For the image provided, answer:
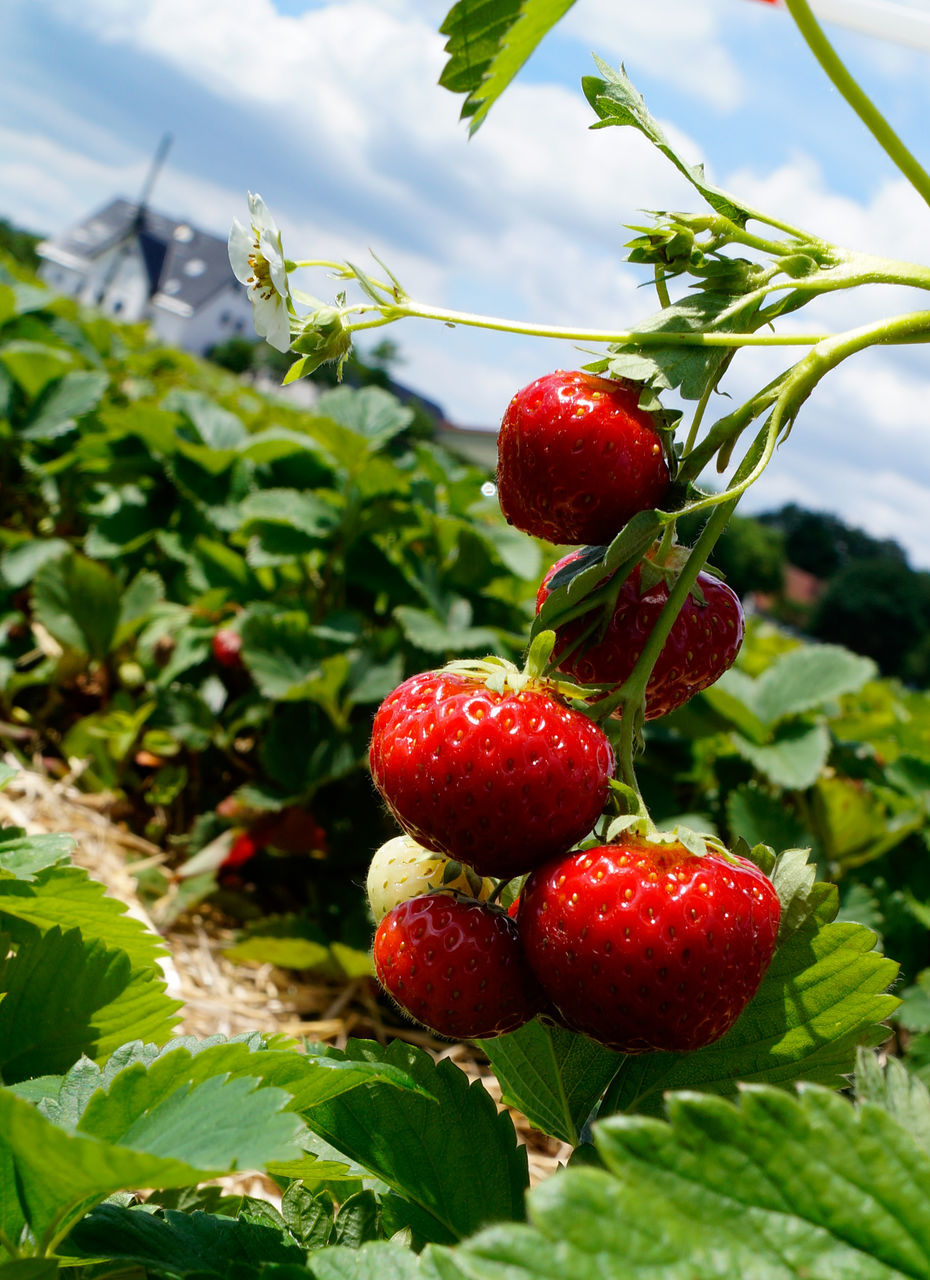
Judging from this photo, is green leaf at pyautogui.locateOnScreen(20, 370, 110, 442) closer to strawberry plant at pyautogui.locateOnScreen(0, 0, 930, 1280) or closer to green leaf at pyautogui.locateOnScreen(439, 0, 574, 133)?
strawberry plant at pyautogui.locateOnScreen(0, 0, 930, 1280)

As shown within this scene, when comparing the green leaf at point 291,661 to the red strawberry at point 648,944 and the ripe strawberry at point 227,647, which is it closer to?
the ripe strawberry at point 227,647

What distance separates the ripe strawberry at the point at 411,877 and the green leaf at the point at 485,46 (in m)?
0.38

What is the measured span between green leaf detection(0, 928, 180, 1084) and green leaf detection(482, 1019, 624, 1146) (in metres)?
0.20

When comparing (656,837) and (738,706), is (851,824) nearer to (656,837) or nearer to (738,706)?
(738,706)

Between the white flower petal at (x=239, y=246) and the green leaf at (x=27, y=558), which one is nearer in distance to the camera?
the white flower petal at (x=239, y=246)

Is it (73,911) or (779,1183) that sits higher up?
(779,1183)

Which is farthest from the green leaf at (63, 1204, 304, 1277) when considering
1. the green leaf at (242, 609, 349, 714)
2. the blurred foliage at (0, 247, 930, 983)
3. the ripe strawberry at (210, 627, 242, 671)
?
the ripe strawberry at (210, 627, 242, 671)

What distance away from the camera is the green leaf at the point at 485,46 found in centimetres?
46

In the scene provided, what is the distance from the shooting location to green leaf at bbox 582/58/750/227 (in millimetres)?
557

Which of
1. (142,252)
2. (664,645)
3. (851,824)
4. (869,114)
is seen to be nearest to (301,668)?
(851,824)

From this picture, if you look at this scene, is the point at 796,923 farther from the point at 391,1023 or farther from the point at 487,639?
the point at 391,1023

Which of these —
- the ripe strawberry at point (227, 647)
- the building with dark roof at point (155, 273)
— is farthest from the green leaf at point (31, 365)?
the building with dark roof at point (155, 273)

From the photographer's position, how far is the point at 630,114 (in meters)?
0.58

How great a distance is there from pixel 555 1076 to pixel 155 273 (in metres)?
50.7
